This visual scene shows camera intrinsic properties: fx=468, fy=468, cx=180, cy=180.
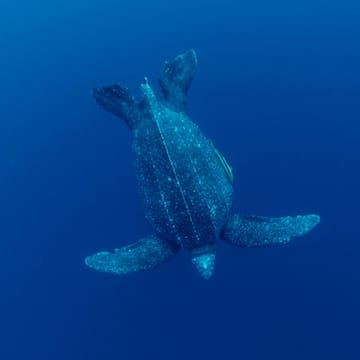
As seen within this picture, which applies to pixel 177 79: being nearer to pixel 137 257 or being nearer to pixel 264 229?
pixel 264 229

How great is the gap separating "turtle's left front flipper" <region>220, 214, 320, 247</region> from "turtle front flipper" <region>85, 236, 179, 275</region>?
2.54ft

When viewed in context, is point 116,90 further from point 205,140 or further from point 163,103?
point 205,140

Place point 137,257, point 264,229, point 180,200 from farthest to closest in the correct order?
→ 1. point 137,257
2. point 264,229
3. point 180,200

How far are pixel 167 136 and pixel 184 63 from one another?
5.30 feet

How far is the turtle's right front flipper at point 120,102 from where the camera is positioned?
20.8 ft

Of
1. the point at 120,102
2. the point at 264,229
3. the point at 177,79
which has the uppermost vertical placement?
the point at 177,79

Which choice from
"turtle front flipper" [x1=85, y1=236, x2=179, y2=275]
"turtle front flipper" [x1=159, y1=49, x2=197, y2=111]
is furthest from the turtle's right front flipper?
"turtle front flipper" [x1=85, y1=236, x2=179, y2=275]

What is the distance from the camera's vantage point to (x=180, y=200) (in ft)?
17.8

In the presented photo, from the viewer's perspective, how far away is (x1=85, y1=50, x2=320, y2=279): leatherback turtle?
5492mm

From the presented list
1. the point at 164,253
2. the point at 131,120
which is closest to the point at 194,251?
the point at 164,253

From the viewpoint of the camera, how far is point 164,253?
5996mm

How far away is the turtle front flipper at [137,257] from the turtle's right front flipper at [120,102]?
5.27ft

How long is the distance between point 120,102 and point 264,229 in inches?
103

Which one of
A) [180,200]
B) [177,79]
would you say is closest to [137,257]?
[180,200]
